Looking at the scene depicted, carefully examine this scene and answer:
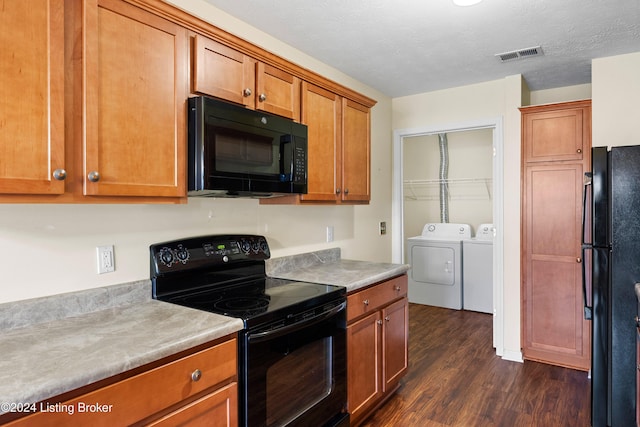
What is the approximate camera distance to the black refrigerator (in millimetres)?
2049

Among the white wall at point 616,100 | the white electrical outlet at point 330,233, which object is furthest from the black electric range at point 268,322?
the white wall at point 616,100

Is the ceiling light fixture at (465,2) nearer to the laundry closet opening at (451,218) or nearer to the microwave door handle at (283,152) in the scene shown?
the microwave door handle at (283,152)

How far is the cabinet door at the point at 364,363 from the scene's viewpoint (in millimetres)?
2184

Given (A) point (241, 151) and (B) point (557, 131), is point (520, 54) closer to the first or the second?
(B) point (557, 131)

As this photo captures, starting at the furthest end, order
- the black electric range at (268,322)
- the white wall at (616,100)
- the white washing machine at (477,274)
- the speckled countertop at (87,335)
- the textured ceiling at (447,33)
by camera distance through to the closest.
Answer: the white washing machine at (477,274) → the white wall at (616,100) → the textured ceiling at (447,33) → the black electric range at (268,322) → the speckled countertop at (87,335)

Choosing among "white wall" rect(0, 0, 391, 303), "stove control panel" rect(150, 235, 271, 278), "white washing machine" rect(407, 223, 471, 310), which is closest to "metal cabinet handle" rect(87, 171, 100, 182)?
"white wall" rect(0, 0, 391, 303)

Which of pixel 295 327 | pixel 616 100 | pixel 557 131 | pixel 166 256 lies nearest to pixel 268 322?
pixel 295 327

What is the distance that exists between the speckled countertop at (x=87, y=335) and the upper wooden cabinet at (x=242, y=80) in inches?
37.7

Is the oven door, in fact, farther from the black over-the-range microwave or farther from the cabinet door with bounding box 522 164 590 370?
the cabinet door with bounding box 522 164 590 370

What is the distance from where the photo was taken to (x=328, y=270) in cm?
262

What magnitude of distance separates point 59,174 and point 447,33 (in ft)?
7.38

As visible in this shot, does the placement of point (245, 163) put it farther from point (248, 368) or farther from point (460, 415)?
point (460, 415)

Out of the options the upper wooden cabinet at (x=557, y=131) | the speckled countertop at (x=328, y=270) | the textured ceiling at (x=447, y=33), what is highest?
the textured ceiling at (x=447, y=33)

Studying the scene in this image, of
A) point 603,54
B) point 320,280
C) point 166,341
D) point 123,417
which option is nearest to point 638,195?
point 603,54
